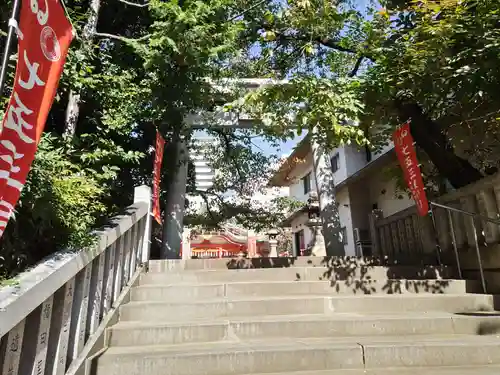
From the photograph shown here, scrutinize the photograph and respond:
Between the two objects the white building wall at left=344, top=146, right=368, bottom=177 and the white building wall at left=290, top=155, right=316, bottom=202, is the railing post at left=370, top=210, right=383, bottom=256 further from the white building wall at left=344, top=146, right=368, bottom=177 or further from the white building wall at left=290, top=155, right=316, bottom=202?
the white building wall at left=290, top=155, right=316, bottom=202

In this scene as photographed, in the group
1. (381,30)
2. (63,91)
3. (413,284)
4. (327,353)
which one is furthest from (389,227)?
(63,91)

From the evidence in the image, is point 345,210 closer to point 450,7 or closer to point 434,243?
point 434,243

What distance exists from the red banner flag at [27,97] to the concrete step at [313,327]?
1940 millimetres

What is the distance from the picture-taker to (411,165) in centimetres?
544

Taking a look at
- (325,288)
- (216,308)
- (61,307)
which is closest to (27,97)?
(61,307)

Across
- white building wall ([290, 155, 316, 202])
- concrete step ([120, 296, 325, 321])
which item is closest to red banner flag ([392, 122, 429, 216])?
concrete step ([120, 296, 325, 321])

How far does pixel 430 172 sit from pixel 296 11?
381cm

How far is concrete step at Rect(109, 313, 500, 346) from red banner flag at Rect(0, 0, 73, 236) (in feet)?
6.36

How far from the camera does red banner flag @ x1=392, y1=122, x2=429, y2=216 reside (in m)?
5.24

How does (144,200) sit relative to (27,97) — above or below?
above

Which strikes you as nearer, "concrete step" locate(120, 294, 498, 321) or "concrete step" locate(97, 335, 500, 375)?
"concrete step" locate(97, 335, 500, 375)

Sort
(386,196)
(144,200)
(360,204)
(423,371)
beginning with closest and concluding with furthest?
(423,371) → (144,200) → (386,196) → (360,204)

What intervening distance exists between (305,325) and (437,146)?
390 centimetres

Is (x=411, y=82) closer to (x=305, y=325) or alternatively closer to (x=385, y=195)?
(x=305, y=325)
